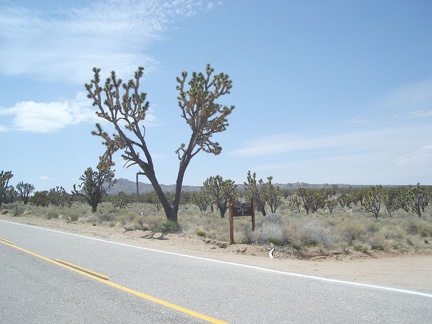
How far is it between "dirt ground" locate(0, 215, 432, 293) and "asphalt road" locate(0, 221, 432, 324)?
1.13 metres

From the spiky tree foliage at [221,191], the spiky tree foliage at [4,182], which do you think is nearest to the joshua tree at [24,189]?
the spiky tree foliage at [4,182]

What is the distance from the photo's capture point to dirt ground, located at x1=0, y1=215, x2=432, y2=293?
29.0 feet

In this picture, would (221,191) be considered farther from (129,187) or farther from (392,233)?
(129,187)

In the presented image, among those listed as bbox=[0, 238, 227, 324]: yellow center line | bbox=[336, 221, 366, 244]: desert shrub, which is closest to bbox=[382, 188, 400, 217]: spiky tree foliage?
bbox=[336, 221, 366, 244]: desert shrub

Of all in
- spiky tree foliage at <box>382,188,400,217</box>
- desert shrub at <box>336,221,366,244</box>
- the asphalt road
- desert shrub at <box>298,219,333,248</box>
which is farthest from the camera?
spiky tree foliage at <box>382,188,400,217</box>

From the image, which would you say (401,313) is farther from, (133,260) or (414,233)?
(414,233)

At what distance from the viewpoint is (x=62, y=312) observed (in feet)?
20.2

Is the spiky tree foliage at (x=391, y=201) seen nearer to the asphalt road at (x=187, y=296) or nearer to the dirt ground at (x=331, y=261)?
the dirt ground at (x=331, y=261)

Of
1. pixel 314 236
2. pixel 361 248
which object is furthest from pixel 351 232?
pixel 314 236

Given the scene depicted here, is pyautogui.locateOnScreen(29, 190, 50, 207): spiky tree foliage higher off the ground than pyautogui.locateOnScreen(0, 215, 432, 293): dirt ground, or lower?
higher

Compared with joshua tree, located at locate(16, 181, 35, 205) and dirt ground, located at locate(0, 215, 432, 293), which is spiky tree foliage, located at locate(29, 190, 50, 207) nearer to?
joshua tree, located at locate(16, 181, 35, 205)

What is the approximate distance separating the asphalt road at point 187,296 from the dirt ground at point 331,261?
1.13m

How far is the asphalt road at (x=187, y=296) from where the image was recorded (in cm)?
567

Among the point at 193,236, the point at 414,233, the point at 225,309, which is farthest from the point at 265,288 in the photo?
the point at 414,233
